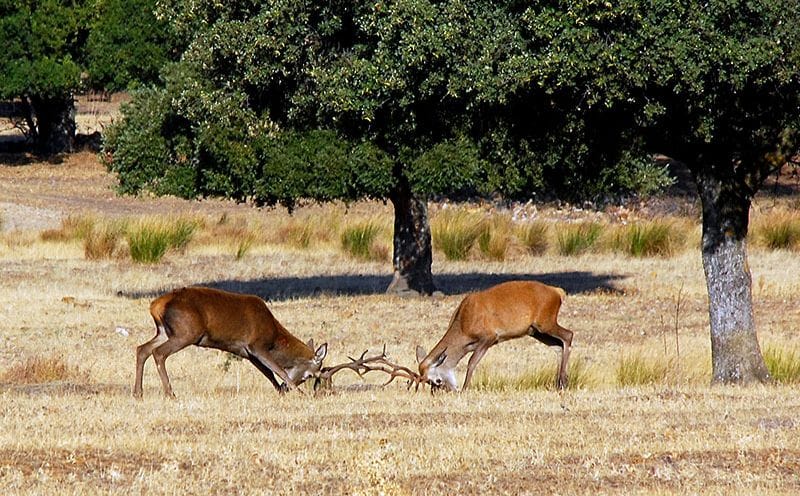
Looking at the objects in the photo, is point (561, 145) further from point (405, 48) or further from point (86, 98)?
point (86, 98)

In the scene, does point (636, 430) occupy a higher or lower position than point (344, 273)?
higher

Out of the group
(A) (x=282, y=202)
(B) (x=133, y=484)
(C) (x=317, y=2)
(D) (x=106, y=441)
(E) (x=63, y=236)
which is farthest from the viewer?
(E) (x=63, y=236)

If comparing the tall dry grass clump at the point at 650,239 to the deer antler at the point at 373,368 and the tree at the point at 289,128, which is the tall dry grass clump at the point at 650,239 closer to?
the tree at the point at 289,128

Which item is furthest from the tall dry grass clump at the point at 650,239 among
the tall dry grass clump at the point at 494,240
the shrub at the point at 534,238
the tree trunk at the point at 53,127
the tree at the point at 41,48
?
the tree trunk at the point at 53,127

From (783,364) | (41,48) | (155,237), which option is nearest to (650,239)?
(155,237)

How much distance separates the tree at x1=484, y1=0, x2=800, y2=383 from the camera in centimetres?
1277

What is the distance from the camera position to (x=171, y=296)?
14.1 meters

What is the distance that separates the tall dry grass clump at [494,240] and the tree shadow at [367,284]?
1878mm

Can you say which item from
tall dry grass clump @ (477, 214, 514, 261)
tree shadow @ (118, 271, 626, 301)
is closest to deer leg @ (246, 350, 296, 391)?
tree shadow @ (118, 271, 626, 301)

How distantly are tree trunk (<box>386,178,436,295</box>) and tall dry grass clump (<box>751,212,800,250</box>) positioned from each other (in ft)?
32.2

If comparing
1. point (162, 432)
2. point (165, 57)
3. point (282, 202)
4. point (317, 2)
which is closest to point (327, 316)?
point (282, 202)

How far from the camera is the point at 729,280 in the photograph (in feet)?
49.5

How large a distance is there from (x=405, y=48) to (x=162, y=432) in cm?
490

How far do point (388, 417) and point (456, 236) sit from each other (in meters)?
18.9
